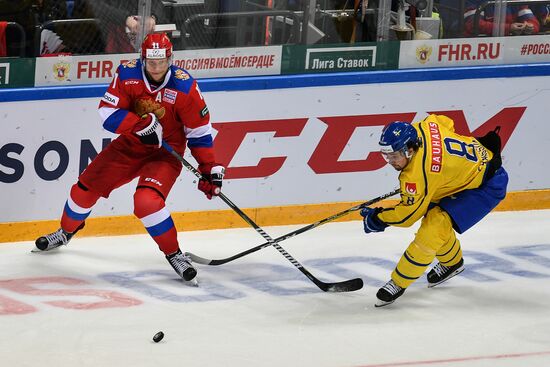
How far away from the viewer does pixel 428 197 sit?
571cm

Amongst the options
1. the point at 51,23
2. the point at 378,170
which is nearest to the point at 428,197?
the point at 378,170

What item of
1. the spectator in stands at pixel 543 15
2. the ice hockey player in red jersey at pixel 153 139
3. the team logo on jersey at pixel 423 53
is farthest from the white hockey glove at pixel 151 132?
the spectator in stands at pixel 543 15

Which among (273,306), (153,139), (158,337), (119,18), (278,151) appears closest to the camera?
(158,337)

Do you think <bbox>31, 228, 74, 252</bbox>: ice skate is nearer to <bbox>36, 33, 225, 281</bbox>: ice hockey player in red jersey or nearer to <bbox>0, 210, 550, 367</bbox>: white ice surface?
<bbox>0, 210, 550, 367</bbox>: white ice surface

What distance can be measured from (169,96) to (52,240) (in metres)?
1.06

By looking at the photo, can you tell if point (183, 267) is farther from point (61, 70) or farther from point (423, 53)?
point (423, 53)

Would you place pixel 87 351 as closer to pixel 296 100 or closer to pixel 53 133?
pixel 53 133

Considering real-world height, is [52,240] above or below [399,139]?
below

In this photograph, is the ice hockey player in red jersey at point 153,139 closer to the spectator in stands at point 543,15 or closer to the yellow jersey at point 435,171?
the yellow jersey at point 435,171

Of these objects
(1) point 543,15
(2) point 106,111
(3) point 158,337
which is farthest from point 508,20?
(3) point 158,337

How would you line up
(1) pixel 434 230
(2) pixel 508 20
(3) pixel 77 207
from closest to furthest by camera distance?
1. (1) pixel 434 230
2. (3) pixel 77 207
3. (2) pixel 508 20

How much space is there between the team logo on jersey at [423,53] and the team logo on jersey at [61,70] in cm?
206

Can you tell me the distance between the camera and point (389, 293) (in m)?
5.92

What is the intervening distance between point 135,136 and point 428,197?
149 cm
